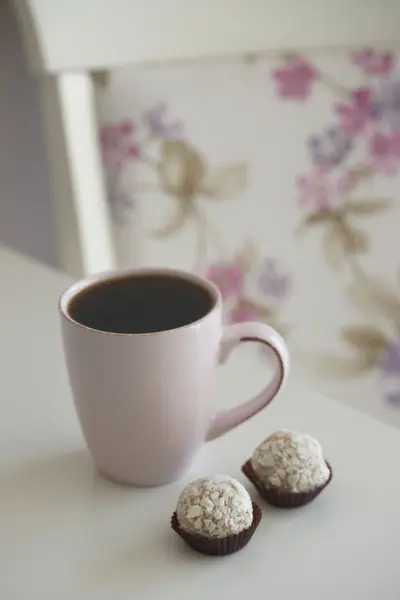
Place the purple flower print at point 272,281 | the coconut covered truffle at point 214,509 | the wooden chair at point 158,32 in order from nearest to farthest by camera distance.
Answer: the coconut covered truffle at point 214,509 < the wooden chair at point 158,32 < the purple flower print at point 272,281

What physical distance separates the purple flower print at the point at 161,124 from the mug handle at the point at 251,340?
40cm

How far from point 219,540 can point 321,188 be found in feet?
1.57

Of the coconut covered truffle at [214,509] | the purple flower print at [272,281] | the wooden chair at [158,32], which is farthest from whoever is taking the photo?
the purple flower print at [272,281]

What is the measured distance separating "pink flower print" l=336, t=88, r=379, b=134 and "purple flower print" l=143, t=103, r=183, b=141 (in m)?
0.15

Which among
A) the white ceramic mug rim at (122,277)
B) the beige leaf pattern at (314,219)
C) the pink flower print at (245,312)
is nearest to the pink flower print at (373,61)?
the beige leaf pattern at (314,219)

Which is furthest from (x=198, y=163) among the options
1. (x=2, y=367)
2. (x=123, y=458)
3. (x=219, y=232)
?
(x=123, y=458)

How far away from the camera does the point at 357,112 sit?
28.5 inches

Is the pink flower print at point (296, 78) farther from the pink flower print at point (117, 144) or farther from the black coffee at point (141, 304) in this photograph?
the black coffee at point (141, 304)

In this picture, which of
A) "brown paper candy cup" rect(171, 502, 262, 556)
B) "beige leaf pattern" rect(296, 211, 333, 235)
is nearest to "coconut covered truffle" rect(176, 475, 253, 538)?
"brown paper candy cup" rect(171, 502, 262, 556)

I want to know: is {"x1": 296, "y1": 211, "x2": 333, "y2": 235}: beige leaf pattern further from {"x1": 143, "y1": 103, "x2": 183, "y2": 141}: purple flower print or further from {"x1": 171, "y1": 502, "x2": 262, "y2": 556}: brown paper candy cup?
{"x1": 171, "y1": 502, "x2": 262, "y2": 556}: brown paper candy cup

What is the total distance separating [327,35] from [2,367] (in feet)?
1.37

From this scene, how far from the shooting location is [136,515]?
1.26 ft

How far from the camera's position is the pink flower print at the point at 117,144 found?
767 mm

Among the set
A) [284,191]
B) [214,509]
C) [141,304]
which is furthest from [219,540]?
[284,191]
